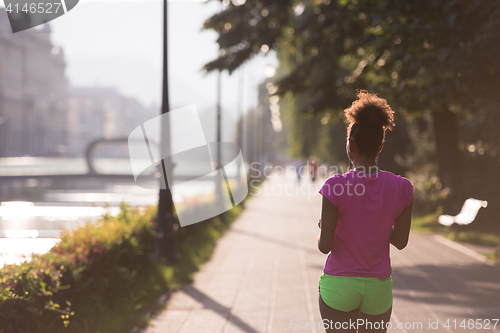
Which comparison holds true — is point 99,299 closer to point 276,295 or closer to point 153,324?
point 153,324

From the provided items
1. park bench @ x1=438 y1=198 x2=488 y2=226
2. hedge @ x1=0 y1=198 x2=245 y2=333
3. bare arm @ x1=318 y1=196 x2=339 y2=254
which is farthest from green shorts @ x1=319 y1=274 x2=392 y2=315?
park bench @ x1=438 y1=198 x2=488 y2=226

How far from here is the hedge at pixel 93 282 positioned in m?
4.70

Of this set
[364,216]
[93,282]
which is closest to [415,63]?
[93,282]

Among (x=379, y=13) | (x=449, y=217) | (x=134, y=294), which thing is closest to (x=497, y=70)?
(x=379, y=13)

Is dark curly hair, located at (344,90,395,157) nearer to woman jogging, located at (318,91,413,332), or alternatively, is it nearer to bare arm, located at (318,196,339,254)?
woman jogging, located at (318,91,413,332)

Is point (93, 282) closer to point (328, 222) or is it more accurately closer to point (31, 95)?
point (328, 222)

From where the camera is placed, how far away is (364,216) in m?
2.62

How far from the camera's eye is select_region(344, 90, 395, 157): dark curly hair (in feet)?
8.87

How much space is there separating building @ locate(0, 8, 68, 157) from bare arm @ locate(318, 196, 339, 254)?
233 ft

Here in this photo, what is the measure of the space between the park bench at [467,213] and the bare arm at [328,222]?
10450 millimetres

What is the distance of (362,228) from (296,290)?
17.5 feet

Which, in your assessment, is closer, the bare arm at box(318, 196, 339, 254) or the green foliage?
the bare arm at box(318, 196, 339, 254)

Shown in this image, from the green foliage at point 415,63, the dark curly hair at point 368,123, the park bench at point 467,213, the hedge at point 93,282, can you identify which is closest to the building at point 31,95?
the green foliage at point 415,63

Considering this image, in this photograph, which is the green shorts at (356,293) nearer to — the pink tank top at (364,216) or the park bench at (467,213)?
the pink tank top at (364,216)
